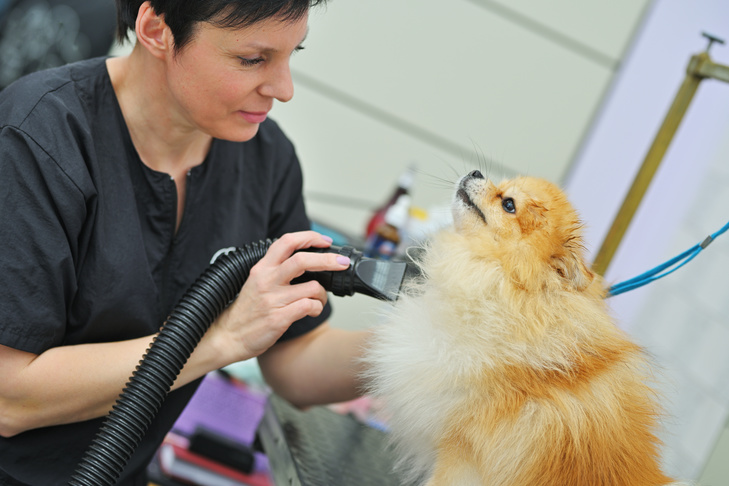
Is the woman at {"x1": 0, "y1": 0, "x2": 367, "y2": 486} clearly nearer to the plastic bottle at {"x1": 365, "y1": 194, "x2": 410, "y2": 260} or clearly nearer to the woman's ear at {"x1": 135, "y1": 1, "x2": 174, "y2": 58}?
the woman's ear at {"x1": 135, "y1": 1, "x2": 174, "y2": 58}

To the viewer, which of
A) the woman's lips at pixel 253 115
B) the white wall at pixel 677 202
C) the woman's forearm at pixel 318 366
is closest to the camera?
the woman's lips at pixel 253 115

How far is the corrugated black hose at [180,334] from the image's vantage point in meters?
0.90

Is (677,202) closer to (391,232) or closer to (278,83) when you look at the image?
(391,232)

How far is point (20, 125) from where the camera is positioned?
3.05ft

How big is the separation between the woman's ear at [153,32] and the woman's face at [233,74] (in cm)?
2

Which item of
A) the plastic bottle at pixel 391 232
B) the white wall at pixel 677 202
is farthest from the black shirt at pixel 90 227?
the white wall at pixel 677 202

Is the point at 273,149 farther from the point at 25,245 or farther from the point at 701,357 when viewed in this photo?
the point at 701,357

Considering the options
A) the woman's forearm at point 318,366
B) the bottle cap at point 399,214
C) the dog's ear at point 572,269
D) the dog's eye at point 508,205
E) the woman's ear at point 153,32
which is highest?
the woman's ear at point 153,32

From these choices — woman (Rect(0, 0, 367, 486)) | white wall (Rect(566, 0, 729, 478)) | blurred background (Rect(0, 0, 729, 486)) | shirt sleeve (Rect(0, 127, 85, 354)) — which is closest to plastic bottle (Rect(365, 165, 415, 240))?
blurred background (Rect(0, 0, 729, 486))

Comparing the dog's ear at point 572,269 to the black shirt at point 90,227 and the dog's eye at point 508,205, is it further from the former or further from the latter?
the black shirt at point 90,227

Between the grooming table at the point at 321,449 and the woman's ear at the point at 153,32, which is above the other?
the woman's ear at the point at 153,32

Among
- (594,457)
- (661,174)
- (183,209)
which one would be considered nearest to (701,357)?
(661,174)

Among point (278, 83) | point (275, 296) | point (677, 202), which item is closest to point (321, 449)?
point (275, 296)

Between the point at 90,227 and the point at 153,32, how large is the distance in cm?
34
